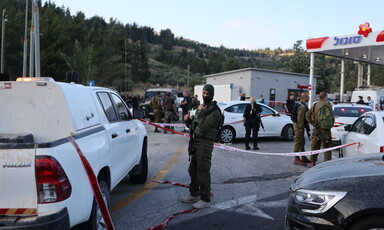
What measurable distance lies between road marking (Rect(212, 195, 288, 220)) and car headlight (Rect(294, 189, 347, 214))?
1657 millimetres

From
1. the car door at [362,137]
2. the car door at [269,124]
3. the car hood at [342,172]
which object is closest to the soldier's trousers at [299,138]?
the car door at [362,137]

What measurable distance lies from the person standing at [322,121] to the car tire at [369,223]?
4.99 meters

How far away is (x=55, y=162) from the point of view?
9.50ft

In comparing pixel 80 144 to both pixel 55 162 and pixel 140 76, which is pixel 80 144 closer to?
pixel 55 162

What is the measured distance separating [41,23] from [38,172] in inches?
1432

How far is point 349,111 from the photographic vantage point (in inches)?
487

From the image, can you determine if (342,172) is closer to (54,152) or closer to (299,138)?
(54,152)

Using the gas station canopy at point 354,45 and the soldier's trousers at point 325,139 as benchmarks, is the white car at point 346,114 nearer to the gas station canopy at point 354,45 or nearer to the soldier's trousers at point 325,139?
the soldier's trousers at point 325,139

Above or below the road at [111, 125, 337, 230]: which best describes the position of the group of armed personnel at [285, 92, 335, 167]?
above

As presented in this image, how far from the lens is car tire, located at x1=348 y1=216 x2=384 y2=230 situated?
290cm

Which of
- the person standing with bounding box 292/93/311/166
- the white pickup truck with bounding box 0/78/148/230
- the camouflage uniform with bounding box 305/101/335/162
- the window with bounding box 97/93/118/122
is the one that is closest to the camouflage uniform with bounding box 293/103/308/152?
the person standing with bounding box 292/93/311/166

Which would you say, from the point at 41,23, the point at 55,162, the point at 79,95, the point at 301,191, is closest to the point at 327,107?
the point at 301,191

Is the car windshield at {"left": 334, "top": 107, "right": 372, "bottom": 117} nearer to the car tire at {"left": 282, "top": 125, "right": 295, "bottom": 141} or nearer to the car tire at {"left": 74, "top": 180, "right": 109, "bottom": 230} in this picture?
the car tire at {"left": 282, "top": 125, "right": 295, "bottom": 141}

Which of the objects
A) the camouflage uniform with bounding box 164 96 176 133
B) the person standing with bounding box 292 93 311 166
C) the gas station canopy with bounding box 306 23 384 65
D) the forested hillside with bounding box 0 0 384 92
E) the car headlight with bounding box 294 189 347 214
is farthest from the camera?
the forested hillside with bounding box 0 0 384 92
